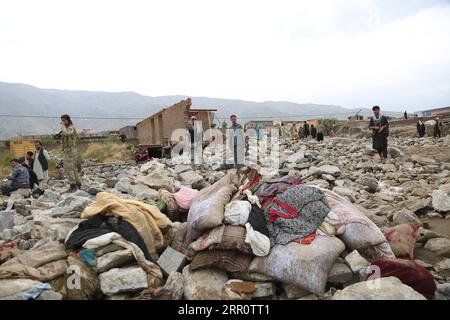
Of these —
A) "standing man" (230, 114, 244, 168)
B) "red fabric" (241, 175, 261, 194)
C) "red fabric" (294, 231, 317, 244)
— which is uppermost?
"standing man" (230, 114, 244, 168)

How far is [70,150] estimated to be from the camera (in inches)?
233

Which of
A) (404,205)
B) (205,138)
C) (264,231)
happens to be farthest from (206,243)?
(205,138)

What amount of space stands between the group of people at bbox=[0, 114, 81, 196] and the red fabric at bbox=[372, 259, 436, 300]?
202 inches

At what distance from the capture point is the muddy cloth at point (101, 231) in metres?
2.74

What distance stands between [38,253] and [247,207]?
1746 mm

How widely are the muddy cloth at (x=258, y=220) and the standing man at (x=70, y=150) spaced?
4.07m

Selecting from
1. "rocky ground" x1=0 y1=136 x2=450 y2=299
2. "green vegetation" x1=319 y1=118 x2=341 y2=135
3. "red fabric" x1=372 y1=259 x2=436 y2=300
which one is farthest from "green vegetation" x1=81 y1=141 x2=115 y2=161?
"red fabric" x1=372 y1=259 x2=436 y2=300

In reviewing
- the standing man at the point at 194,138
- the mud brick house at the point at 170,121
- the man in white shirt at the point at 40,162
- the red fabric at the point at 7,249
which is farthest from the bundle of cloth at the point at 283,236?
the mud brick house at the point at 170,121

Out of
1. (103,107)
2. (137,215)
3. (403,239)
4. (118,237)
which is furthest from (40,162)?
(103,107)

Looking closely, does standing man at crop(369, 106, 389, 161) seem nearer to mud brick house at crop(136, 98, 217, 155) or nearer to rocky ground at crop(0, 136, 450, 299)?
rocky ground at crop(0, 136, 450, 299)

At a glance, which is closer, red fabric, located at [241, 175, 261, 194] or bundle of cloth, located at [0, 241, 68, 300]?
bundle of cloth, located at [0, 241, 68, 300]

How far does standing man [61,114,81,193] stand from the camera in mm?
5714

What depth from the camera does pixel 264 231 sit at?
2.77 meters
